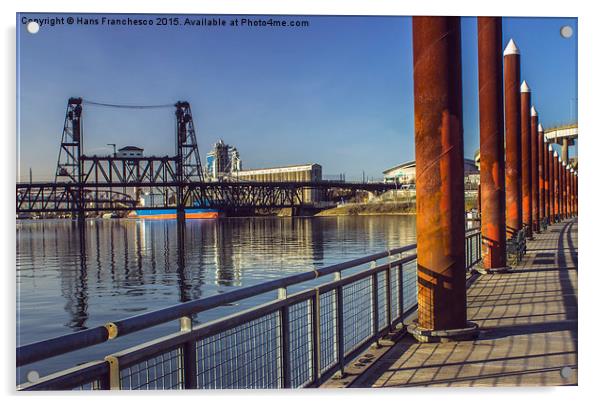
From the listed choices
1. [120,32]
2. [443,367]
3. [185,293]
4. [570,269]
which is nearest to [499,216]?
[570,269]

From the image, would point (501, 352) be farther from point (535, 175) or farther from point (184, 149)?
point (535, 175)

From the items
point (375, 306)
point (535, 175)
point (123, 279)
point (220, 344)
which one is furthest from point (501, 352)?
point (535, 175)

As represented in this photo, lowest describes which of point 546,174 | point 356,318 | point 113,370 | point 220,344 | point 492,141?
point 356,318

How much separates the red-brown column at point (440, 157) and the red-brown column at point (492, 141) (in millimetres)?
6603

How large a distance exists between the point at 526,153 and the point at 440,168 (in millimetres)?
18944

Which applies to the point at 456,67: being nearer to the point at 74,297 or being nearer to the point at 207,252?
the point at 74,297

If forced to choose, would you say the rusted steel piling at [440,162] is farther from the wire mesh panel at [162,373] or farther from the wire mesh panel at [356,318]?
the wire mesh panel at [162,373]

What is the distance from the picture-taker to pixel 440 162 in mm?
7309

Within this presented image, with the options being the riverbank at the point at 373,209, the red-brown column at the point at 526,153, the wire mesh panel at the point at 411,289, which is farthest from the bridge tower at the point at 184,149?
the riverbank at the point at 373,209

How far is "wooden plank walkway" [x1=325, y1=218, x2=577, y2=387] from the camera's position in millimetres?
6129

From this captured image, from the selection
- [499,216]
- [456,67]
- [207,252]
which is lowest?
[207,252]

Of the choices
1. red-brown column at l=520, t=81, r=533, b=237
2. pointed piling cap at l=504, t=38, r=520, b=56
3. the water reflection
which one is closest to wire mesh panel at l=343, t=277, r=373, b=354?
the water reflection

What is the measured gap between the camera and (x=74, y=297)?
21594 mm

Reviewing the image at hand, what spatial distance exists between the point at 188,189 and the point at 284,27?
18.3 metres
